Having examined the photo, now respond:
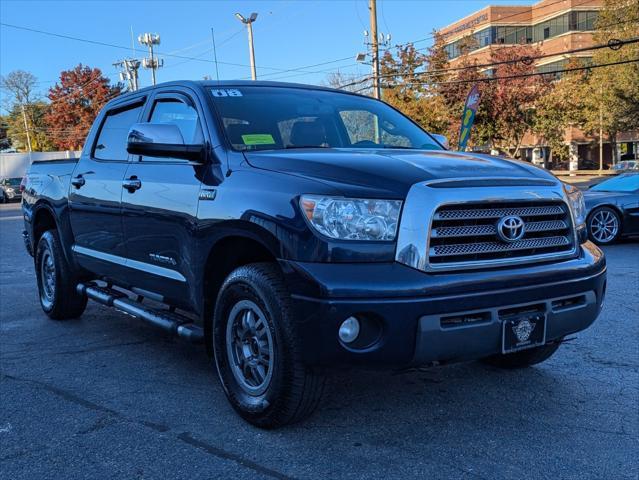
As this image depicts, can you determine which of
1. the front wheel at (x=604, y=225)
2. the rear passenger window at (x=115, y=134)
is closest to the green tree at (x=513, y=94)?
the front wheel at (x=604, y=225)

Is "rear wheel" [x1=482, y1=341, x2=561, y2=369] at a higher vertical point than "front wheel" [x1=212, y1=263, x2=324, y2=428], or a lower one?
lower

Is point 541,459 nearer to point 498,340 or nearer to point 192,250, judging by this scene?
point 498,340

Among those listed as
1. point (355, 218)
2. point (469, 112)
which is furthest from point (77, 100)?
point (355, 218)

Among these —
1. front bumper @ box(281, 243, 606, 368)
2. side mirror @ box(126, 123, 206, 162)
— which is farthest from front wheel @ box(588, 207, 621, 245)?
side mirror @ box(126, 123, 206, 162)

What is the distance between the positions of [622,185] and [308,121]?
9.27 meters

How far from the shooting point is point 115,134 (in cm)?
541

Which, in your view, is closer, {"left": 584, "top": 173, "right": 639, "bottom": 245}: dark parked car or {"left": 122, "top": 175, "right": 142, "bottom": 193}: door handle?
{"left": 122, "top": 175, "right": 142, "bottom": 193}: door handle

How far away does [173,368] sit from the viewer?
187 inches

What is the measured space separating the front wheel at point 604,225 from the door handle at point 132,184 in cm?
908

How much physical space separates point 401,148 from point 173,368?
229 centimetres

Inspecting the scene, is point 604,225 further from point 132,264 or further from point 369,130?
point 132,264

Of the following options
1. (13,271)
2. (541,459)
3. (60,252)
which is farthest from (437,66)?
(541,459)

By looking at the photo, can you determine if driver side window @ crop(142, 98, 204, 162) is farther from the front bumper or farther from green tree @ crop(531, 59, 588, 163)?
green tree @ crop(531, 59, 588, 163)

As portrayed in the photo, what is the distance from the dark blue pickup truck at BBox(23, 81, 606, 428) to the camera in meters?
3.02
